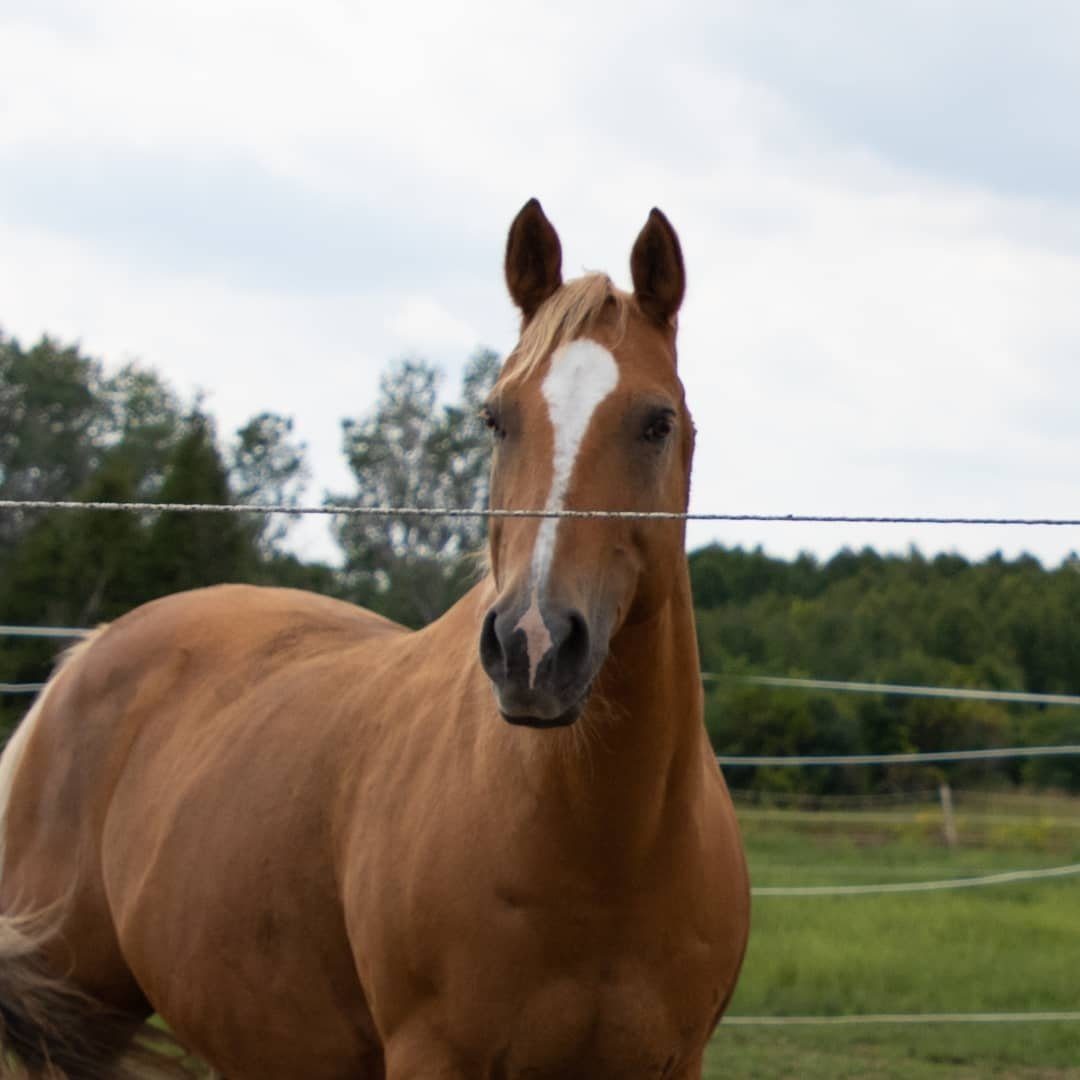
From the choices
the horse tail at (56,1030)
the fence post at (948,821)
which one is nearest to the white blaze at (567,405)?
the horse tail at (56,1030)

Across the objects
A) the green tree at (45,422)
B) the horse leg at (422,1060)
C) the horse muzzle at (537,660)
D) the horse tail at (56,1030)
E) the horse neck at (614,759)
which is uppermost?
the green tree at (45,422)

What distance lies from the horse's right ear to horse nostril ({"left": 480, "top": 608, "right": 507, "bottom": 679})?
2.75 ft

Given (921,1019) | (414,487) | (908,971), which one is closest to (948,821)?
(908,971)

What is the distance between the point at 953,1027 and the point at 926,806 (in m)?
11.2

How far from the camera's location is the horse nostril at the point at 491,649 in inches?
85.6

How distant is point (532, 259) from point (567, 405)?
47cm

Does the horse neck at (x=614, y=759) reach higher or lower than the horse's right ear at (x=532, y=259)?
lower

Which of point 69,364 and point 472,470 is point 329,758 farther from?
point 69,364

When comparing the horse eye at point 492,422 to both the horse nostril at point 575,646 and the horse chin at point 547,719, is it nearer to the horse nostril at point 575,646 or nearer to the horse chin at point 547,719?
the horse nostril at point 575,646

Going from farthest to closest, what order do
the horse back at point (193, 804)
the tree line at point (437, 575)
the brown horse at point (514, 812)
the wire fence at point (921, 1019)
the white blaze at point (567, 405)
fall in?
the tree line at point (437, 575), the wire fence at point (921, 1019), the horse back at point (193, 804), the brown horse at point (514, 812), the white blaze at point (567, 405)

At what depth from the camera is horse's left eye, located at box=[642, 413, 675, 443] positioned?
2539 millimetres

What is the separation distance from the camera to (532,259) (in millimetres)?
2840

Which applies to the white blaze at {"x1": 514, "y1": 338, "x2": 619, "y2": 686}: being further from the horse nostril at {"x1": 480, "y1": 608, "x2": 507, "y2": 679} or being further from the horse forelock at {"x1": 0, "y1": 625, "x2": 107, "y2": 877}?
the horse forelock at {"x1": 0, "y1": 625, "x2": 107, "y2": 877}

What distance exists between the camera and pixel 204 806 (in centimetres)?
363
